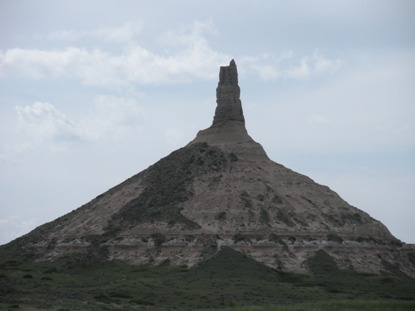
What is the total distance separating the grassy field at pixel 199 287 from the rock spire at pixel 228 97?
136 feet

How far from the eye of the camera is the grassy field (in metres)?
70.9

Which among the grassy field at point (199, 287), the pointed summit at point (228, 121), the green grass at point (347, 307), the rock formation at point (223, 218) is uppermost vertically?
the pointed summit at point (228, 121)

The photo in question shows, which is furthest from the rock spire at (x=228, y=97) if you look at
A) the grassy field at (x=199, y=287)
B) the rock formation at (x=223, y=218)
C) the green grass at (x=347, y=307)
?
the green grass at (x=347, y=307)

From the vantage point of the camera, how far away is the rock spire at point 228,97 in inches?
5699

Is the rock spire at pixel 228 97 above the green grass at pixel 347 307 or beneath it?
above

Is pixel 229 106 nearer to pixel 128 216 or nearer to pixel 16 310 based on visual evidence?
pixel 128 216

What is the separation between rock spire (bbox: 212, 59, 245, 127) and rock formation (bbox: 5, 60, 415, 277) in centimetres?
21

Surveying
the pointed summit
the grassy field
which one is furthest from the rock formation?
the grassy field

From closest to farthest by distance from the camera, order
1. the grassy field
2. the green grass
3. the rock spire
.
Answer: the green grass < the grassy field < the rock spire

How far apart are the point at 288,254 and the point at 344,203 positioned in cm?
2702

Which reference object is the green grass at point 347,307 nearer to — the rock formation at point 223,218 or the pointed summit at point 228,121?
the rock formation at point 223,218

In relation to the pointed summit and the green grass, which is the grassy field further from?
the pointed summit

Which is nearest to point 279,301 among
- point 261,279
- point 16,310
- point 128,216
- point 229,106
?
point 261,279

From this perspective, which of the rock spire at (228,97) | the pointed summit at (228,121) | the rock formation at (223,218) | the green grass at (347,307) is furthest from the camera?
the rock spire at (228,97)
